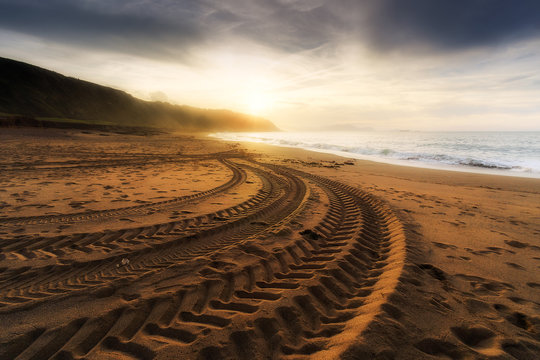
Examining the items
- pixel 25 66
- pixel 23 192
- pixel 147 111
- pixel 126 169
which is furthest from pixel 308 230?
pixel 147 111

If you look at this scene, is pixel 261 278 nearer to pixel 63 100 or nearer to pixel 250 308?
pixel 250 308

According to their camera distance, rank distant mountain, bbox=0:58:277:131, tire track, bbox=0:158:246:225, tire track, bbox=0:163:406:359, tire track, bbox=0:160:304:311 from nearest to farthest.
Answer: tire track, bbox=0:163:406:359 → tire track, bbox=0:160:304:311 → tire track, bbox=0:158:246:225 → distant mountain, bbox=0:58:277:131

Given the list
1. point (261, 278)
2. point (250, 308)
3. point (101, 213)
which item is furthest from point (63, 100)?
point (250, 308)

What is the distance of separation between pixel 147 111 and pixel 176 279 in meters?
109

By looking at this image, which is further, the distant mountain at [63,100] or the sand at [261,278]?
the distant mountain at [63,100]

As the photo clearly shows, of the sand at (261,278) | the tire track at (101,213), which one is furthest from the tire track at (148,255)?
the tire track at (101,213)

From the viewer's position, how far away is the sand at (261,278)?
1960 millimetres

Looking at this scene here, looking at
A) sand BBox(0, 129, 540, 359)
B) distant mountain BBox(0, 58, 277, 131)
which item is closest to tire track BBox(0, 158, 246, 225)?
sand BBox(0, 129, 540, 359)

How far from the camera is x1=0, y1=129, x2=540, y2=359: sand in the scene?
6.43ft

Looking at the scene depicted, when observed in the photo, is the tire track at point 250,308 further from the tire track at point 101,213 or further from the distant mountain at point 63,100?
the distant mountain at point 63,100

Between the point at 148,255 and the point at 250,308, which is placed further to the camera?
the point at 148,255

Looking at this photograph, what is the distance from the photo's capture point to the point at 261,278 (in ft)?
9.60

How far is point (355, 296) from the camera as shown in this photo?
2615 millimetres

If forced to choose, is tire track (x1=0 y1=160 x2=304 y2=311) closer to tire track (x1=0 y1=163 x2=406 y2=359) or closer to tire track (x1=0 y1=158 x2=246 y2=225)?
tire track (x1=0 y1=163 x2=406 y2=359)
